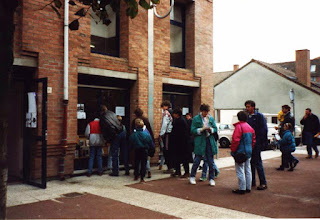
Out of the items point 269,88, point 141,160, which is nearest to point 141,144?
point 141,160

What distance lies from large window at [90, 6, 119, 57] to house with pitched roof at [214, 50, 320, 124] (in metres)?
23.5

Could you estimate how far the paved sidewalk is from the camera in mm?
5363

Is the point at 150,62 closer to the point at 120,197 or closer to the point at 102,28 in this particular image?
the point at 102,28

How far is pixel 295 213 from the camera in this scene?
534 centimetres

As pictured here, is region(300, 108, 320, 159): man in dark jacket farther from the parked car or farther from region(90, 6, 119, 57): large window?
region(90, 6, 119, 57): large window

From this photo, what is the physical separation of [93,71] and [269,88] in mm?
25760

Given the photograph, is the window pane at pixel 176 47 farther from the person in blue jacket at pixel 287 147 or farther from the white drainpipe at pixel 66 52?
the white drainpipe at pixel 66 52

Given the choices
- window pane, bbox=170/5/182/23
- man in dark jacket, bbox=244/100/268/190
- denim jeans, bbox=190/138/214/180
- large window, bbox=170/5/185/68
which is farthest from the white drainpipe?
window pane, bbox=170/5/182/23

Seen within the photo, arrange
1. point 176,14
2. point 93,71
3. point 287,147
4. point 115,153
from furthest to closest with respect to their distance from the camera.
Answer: point 176,14 < point 287,147 < point 93,71 < point 115,153

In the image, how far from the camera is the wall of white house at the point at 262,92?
29.3 metres

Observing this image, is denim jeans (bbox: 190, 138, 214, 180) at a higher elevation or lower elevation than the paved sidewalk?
higher

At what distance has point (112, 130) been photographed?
8.48 meters

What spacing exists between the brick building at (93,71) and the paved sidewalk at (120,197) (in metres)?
0.67

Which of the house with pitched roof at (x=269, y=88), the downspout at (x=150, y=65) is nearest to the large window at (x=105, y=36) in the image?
the downspout at (x=150, y=65)
